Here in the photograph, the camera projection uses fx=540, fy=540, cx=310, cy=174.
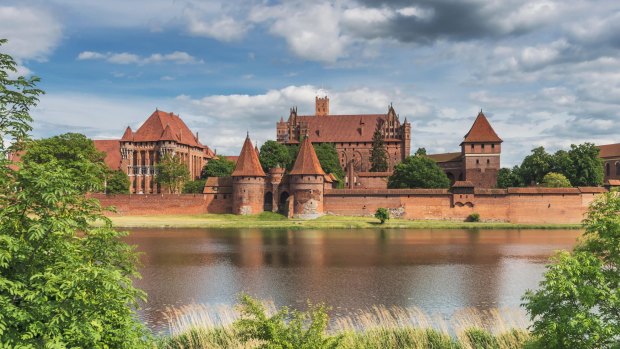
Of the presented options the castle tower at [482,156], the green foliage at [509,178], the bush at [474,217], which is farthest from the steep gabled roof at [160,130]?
the green foliage at [509,178]

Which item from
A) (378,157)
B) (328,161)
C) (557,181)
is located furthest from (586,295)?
(378,157)

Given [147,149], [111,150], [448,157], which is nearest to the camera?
[147,149]

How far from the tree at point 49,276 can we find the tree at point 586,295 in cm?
546

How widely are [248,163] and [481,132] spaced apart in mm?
24462

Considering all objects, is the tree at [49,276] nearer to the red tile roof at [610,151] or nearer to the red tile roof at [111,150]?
the red tile roof at [111,150]

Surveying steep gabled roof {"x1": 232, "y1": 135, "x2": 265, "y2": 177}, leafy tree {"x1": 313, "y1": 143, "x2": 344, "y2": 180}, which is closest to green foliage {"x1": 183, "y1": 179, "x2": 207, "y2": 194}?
steep gabled roof {"x1": 232, "y1": 135, "x2": 265, "y2": 177}

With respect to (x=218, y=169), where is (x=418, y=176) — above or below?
below

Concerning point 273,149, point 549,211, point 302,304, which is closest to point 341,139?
point 273,149

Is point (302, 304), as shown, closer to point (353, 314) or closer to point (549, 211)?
point (353, 314)

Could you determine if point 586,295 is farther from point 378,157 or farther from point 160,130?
point 378,157

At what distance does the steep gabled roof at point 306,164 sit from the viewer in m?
45.2

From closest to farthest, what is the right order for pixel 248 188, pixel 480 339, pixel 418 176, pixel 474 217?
1. pixel 480 339
2. pixel 474 217
3. pixel 248 188
4. pixel 418 176

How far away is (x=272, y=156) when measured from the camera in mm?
56531

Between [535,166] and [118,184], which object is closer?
[118,184]
